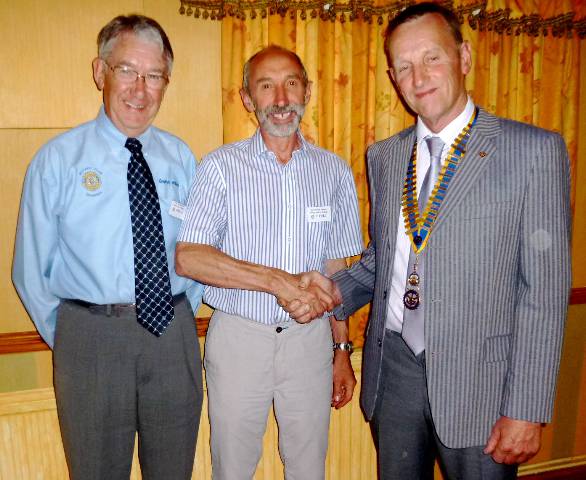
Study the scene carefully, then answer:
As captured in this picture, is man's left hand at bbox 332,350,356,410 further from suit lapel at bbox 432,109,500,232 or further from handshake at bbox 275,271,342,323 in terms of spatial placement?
suit lapel at bbox 432,109,500,232

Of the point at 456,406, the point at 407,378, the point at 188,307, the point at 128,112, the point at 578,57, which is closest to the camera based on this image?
the point at 456,406

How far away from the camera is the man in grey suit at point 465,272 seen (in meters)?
1.53

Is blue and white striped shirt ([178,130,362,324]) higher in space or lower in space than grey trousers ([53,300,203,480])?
higher

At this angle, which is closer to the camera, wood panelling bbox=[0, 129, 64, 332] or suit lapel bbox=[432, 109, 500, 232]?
suit lapel bbox=[432, 109, 500, 232]

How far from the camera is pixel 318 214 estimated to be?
2.13 m

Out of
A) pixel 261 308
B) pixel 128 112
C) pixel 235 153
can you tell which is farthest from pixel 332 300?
pixel 128 112

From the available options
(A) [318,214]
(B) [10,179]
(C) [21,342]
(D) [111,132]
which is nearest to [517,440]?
(A) [318,214]

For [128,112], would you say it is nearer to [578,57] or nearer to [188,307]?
[188,307]

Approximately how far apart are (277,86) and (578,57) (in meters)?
1.99

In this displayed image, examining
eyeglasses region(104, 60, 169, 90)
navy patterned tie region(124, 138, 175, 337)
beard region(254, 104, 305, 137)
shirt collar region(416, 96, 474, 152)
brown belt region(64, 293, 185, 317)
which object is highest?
eyeglasses region(104, 60, 169, 90)

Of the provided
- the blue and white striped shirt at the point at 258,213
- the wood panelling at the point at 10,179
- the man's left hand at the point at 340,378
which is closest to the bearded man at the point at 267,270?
the blue and white striped shirt at the point at 258,213

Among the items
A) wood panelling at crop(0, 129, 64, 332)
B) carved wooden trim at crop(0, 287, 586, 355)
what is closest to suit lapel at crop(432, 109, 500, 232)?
carved wooden trim at crop(0, 287, 586, 355)

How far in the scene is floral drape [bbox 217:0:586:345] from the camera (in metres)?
2.42

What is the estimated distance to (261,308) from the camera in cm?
205
